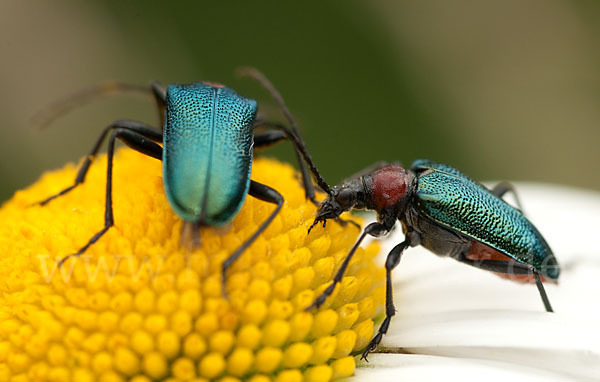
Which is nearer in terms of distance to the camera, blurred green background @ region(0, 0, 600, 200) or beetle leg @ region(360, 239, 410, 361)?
beetle leg @ region(360, 239, 410, 361)

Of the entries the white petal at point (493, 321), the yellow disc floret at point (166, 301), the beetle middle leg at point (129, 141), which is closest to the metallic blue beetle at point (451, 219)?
the white petal at point (493, 321)

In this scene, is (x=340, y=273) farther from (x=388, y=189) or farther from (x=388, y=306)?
(x=388, y=189)

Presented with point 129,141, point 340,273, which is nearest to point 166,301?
point 340,273

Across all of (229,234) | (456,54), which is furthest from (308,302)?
(456,54)

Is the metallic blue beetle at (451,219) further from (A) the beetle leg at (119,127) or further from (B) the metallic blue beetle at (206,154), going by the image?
(A) the beetle leg at (119,127)

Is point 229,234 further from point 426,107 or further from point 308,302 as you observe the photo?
point 426,107

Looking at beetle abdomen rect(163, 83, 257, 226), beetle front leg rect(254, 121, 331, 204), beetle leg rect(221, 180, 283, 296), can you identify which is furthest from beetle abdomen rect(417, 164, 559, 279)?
beetle abdomen rect(163, 83, 257, 226)

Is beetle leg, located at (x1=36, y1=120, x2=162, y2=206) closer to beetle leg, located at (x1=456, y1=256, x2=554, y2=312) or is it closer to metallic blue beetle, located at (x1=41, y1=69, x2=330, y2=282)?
metallic blue beetle, located at (x1=41, y1=69, x2=330, y2=282)

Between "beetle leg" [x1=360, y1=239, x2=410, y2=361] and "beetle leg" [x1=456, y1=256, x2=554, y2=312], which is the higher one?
"beetle leg" [x1=360, y1=239, x2=410, y2=361]
